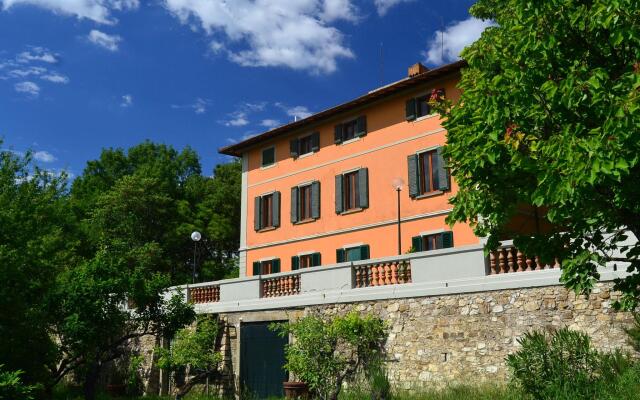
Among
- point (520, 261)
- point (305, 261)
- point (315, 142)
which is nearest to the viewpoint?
point (520, 261)

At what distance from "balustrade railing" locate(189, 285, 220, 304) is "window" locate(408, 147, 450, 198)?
7.70 meters

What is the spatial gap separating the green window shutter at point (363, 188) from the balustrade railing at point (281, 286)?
572 centimetres

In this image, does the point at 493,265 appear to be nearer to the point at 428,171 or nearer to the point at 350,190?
the point at 428,171

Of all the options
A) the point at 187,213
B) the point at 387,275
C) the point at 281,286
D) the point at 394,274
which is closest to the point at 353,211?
the point at 281,286

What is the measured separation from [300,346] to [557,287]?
6517 millimetres

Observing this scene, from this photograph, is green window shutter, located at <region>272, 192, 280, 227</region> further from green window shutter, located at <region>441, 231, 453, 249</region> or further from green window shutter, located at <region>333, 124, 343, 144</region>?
green window shutter, located at <region>441, 231, 453, 249</region>

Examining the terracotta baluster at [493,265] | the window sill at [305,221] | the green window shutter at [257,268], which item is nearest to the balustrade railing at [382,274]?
the terracotta baluster at [493,265]

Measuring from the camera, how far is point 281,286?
1997cm

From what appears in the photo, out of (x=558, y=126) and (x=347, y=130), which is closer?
(x=558, y=126)

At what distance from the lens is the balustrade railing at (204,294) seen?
22266 millimetres

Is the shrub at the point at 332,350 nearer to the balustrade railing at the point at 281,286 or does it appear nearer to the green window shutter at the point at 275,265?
the balustrade railing at the point at 281,286

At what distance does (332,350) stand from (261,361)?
3.99m

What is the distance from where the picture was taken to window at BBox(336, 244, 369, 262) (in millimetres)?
24156

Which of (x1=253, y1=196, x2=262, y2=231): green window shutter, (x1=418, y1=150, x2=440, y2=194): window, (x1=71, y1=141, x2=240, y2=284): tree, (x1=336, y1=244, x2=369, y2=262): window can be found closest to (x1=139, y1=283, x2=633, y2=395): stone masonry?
(x1=336, y1=244, x2=369, y2=262): window
